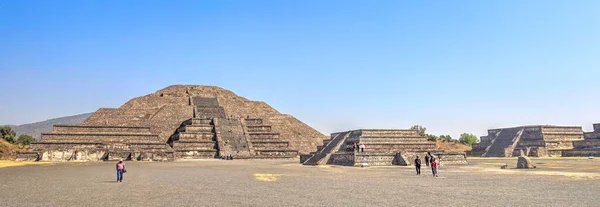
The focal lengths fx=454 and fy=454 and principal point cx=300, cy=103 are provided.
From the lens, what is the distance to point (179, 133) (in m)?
44.9

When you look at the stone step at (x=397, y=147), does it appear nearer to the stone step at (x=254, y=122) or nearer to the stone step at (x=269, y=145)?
the stone step at (x=269, y=145)

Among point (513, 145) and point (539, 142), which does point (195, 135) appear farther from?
point (539, 142)

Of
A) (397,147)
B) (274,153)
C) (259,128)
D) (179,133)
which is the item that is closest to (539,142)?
(397,147)

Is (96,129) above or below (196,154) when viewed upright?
above

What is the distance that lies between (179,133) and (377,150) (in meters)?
21.1

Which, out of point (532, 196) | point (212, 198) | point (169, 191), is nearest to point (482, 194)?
point (532, 196)

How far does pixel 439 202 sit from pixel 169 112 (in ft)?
156

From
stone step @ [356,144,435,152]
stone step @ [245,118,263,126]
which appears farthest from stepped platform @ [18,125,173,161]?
stone step @ [356,144,435,152]

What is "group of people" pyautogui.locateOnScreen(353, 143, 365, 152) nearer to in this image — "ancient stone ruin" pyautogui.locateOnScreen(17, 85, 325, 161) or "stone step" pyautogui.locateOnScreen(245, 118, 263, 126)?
"ancient stone ruin" pyautogui.locateOnScreen(17, 85, 325, 161)

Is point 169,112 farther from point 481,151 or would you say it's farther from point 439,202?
point 439,202

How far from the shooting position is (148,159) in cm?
3788

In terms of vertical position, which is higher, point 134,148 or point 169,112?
point 169,112

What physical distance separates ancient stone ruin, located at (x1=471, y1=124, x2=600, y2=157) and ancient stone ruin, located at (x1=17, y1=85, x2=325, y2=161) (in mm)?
19157

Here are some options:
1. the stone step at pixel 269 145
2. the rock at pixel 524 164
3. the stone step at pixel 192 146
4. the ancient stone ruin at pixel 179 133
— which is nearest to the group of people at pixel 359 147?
the rock at pixel 524 164
